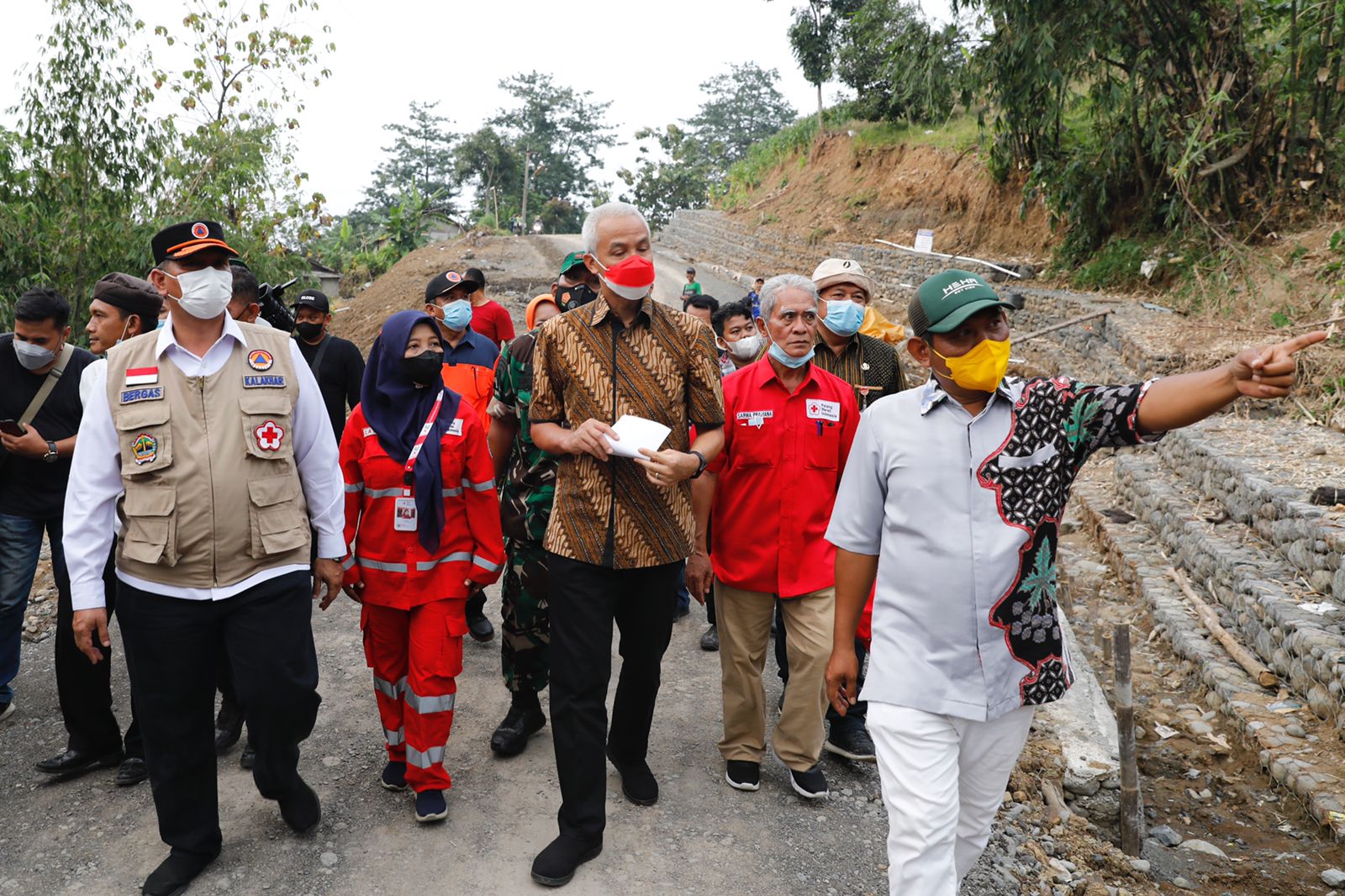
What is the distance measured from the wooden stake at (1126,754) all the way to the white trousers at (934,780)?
7.02ft

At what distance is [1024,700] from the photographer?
8.93ft

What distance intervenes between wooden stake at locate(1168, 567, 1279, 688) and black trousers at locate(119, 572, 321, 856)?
591 cm

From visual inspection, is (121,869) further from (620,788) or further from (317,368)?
(317,368)

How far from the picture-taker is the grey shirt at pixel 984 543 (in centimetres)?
267

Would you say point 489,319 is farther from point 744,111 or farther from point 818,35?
point 744,111

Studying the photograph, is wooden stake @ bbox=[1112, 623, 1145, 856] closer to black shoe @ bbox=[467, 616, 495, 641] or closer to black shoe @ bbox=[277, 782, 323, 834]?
black shoe @ bbox=[467, 616, 495, 641]

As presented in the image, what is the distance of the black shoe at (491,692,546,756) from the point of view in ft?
14.5

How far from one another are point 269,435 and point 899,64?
56.5ft

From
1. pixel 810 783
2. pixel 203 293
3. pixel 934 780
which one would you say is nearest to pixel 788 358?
pixel 810 783

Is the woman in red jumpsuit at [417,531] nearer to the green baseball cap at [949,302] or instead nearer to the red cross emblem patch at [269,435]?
the red cross emblem patch at [269,435]

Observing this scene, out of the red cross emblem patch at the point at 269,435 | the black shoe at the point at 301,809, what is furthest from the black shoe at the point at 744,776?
the red cross emblem patch at the point at 269,435

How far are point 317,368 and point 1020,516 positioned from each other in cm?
416

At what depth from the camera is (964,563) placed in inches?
106

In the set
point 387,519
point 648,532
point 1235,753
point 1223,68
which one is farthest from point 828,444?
point 1223,68
